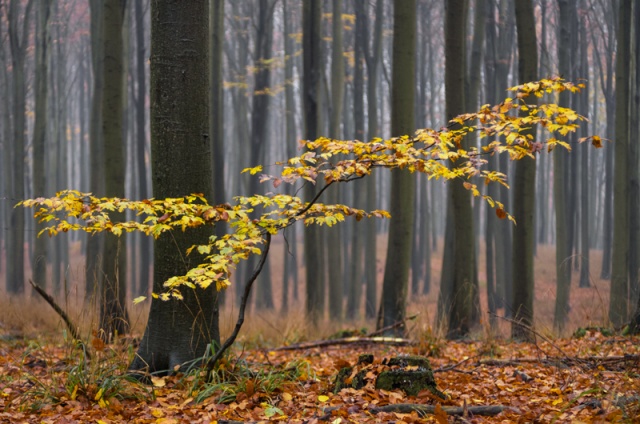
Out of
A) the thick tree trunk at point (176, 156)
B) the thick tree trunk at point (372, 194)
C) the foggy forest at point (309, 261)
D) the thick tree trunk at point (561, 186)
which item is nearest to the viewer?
the foggy forest at point (309, 261)

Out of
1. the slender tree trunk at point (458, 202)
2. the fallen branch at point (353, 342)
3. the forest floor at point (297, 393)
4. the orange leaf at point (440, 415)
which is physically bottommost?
the fallen branch at point (353, 342)

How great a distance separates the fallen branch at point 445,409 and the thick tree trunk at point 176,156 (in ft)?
5.57

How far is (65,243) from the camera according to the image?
23.7 metres

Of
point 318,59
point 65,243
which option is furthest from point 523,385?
point 65,243

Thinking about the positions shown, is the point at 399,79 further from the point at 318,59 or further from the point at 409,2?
the point at 318,59

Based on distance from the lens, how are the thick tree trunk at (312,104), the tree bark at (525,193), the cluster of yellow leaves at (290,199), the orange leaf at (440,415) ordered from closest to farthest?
the orange leaf at (440,415), the cluster of yellow leaves at (290,199), the tree bark at (525,193), the thick tree trunk at (312,104)

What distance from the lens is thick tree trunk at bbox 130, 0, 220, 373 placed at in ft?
17.2

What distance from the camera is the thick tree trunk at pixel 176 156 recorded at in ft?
17.2

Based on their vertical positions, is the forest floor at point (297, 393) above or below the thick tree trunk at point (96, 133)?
below

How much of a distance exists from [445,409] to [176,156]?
2.84 meters

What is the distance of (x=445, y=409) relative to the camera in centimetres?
405

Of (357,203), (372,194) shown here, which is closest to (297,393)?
(372,194)

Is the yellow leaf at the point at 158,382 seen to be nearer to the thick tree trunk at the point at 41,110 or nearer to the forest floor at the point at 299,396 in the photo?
the forest floor at the point at 299,396

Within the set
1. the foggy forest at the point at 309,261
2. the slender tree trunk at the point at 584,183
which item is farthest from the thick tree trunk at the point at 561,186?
the slender tree trunk at the point at 584,183
